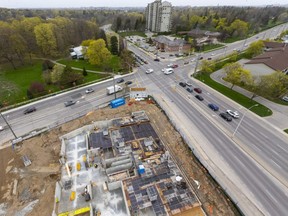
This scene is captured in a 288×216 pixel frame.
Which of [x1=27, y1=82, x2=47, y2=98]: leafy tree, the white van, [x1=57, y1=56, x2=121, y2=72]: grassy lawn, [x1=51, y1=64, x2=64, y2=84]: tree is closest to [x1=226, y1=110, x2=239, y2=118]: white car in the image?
the white van

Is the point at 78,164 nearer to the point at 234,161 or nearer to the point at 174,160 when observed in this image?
the point at 174,160

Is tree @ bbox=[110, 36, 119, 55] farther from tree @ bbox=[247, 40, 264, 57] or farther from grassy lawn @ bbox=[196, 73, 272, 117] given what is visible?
tree @ bbox=[247, 40, 264, 57]

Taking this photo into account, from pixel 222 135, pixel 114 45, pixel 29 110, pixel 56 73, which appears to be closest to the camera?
pixel 222 135

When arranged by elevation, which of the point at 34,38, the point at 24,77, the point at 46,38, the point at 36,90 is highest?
the point at 46,38

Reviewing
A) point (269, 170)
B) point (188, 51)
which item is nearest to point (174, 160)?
point (269, 170)

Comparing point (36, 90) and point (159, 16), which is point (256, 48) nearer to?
point (159, 16)

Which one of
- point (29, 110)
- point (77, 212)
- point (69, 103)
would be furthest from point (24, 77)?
point (77, 212)
